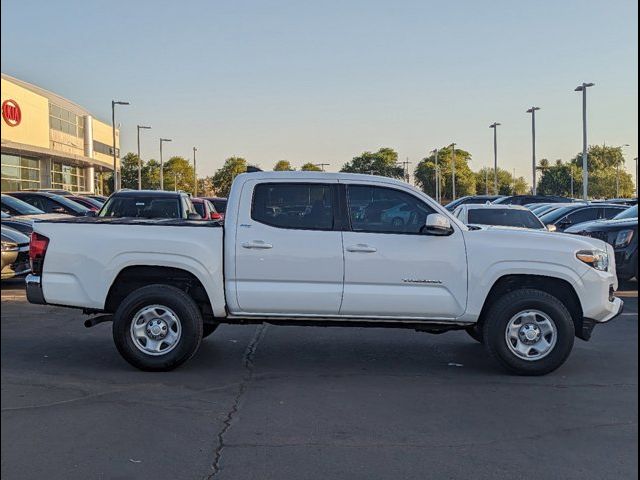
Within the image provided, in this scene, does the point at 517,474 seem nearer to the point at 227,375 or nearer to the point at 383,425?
the point at 383,425

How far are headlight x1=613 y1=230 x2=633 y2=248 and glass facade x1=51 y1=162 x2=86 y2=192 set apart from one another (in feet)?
154

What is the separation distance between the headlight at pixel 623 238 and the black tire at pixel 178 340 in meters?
8.13

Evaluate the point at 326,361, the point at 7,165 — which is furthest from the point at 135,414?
the point at 7,165

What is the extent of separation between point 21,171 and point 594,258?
4575 centimetres

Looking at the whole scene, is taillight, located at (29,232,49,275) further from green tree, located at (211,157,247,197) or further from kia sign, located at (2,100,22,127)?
green tree, located at (211,157,247,197)

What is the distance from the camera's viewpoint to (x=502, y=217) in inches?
532

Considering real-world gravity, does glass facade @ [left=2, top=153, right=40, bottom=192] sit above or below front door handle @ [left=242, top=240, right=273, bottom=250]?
above

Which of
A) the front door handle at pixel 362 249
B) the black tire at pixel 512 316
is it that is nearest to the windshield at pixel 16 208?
the front door handle at pixel 362 249

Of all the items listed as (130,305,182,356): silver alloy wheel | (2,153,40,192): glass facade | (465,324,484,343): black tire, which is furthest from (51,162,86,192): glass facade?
(465,324,484,343): black tire

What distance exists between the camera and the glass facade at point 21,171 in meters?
42.7

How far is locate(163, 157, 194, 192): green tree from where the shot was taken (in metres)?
12.5

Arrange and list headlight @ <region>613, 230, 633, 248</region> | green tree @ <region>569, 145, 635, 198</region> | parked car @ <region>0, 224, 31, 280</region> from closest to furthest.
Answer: parked car @ <region>0, 224, 31, 280</region> → headlight @ <region>613, 230, 633, 248</region> → green tree @ <region>569, 145, 635, 198</region>

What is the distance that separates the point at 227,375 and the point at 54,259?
196 cm

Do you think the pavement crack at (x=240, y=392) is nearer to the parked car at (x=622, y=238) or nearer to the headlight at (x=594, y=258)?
the headlight at (x=594, y=258)
